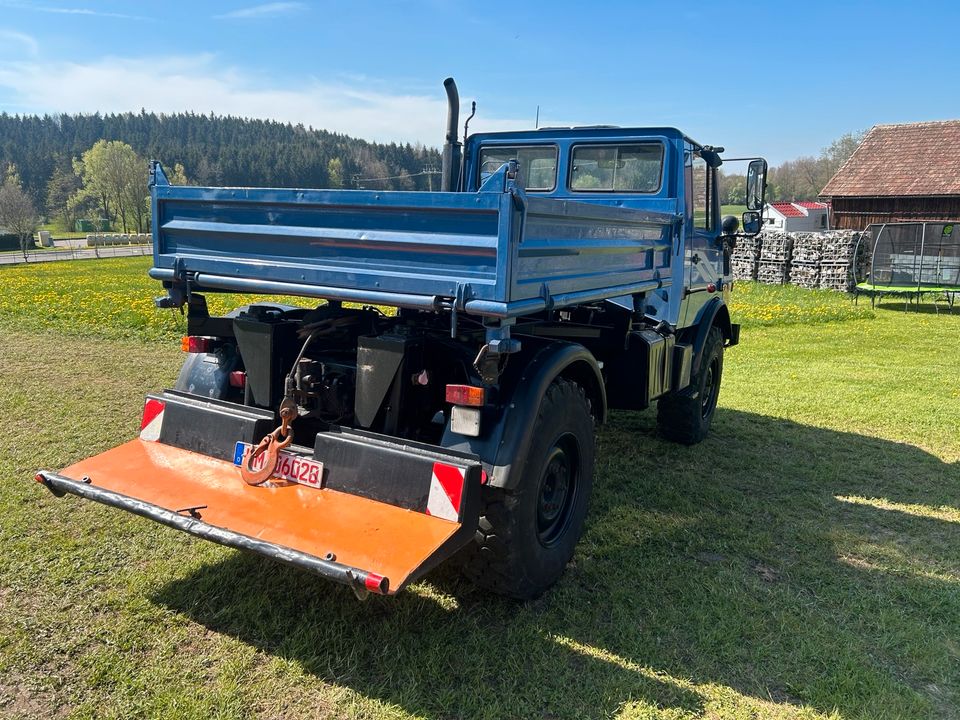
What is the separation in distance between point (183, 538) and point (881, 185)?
28167 millimetres

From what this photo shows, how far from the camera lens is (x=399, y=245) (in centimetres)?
313

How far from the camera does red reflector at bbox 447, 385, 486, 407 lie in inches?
120

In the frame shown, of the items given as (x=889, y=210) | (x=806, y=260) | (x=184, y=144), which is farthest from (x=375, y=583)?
(x=184, y=144)

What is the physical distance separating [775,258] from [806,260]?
122 centimetres

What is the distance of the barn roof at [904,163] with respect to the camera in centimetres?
2453

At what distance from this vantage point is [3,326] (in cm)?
1147

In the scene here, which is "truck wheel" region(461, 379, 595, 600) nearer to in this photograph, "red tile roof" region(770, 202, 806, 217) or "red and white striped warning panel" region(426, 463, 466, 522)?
"red and white striped warning panel" region(426, 463, 466, 522)

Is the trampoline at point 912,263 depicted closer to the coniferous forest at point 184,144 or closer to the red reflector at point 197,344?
the red reflector at point 197,344

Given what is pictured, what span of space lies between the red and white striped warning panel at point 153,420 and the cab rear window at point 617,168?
3.61 meters

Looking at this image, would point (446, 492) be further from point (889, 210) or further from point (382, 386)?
point (889, 210)

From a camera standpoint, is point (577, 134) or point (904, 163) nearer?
point (577, 134)

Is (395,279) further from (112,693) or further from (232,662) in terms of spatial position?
(112,693)

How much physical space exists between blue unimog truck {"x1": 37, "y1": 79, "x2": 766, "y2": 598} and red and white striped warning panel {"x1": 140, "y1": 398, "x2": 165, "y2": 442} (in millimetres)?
12

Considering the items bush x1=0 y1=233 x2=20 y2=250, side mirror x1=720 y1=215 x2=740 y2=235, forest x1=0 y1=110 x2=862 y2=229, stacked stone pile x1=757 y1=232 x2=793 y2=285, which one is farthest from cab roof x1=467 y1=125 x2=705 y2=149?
bush x1=0 y1=233 x2=20 y2=250
